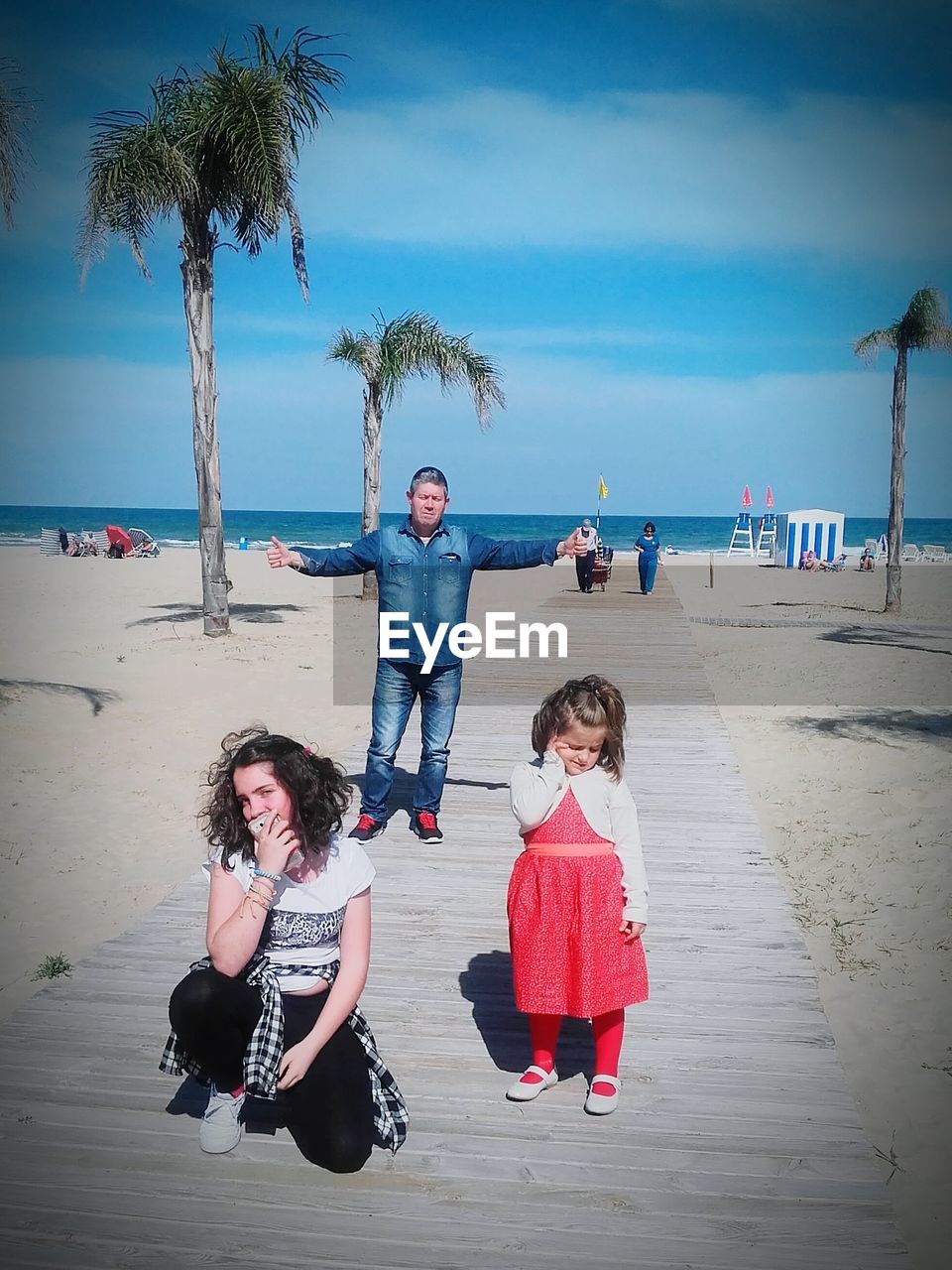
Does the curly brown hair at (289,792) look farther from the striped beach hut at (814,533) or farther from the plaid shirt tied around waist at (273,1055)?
the striped beach hut at (814,533)

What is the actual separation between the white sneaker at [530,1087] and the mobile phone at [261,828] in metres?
1.11

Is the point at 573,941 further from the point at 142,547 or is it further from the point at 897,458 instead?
the point at 142,547

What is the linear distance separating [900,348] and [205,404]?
14.7 metres

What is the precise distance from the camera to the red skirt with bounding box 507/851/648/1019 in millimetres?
3379

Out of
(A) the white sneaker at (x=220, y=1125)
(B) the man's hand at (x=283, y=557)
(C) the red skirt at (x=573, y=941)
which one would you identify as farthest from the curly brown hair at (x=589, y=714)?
(B) the man's hand at (x=283, y=557)

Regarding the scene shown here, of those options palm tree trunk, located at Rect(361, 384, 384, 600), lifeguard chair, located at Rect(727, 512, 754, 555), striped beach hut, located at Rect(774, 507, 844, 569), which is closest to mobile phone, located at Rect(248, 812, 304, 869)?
palm tree trunk, located at Rect(361, 384, 384, 600)

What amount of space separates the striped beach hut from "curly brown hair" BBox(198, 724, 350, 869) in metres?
36.7

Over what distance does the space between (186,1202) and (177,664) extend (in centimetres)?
1176

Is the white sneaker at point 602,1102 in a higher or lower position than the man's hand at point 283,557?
lower

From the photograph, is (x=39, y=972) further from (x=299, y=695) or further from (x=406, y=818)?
(x=299, y=695)

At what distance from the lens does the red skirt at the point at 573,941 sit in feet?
11.1

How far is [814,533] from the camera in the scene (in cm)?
3766

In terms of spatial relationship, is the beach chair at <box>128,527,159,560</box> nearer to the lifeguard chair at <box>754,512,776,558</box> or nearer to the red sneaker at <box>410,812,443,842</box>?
the lifeguard chair at <box>754,512,776,558</box>

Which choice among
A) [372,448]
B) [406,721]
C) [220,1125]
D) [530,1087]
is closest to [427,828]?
[406,721]
